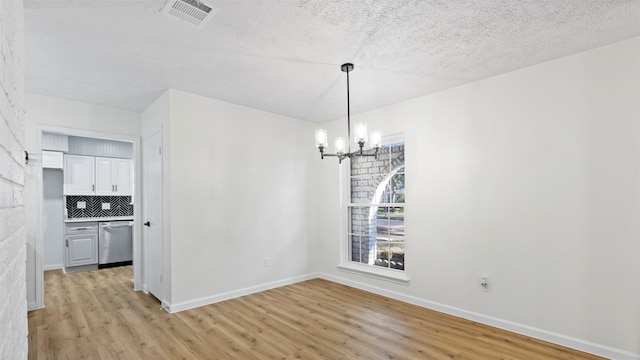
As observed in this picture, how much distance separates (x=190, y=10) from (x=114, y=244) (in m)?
5.59

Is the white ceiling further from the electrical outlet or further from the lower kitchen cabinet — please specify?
the lower kitchen cabinet

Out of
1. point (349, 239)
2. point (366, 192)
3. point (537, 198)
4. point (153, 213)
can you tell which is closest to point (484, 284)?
point (537, 198)

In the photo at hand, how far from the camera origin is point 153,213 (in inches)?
165

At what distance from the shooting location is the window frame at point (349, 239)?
4207mm

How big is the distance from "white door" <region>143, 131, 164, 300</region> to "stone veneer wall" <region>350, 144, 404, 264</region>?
2.68 m

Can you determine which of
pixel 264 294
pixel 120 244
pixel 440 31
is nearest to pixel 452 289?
pixel 264 294

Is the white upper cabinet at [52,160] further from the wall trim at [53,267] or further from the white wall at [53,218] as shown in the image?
the wall trim at [53,267]

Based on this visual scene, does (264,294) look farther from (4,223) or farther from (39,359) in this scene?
(4,223)

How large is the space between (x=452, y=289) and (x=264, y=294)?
7.84 feet

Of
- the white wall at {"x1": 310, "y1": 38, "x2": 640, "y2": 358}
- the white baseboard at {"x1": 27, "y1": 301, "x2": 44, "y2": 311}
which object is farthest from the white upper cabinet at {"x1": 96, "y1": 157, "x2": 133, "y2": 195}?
the white wall at {"x1": 310, "y1": 38, "x2": 640, "y2": 358}

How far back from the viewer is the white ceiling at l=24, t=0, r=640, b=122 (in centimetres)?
219

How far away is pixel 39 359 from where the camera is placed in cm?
263

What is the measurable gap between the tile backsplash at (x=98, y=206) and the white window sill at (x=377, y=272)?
4.74m

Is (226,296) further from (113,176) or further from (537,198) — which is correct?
(113,176)
